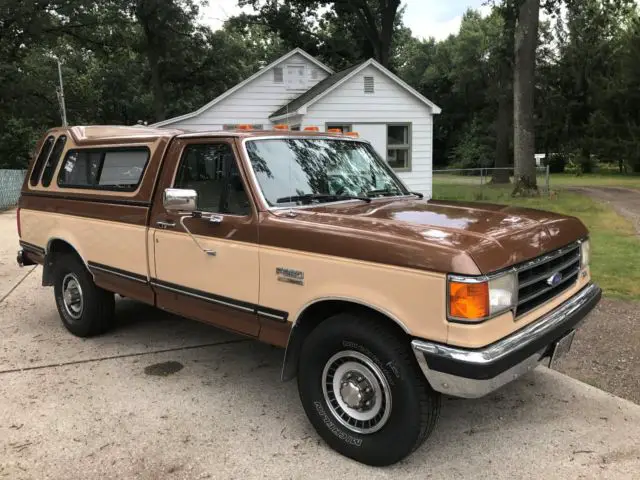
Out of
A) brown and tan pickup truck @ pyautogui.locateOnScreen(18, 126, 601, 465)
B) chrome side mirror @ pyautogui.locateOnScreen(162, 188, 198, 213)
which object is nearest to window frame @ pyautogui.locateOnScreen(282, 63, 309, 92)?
brown and tan pickup truck @ pyautogui.locateOnScreen(18, 126, 601, 465)

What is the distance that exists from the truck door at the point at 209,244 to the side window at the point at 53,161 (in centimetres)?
201

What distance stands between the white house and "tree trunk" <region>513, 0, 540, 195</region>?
9.62ft

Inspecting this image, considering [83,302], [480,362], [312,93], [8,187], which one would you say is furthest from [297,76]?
[480,362]

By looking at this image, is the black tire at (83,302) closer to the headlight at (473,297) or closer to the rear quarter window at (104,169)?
the rear quarter window at (104,169)

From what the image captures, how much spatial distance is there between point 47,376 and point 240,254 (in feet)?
7.32

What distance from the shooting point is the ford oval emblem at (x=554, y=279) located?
335cm

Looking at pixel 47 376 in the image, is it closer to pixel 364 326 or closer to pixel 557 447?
pixel 364 326

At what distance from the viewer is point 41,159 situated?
19.8ft

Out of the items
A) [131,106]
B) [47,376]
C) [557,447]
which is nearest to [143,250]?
[47,376]

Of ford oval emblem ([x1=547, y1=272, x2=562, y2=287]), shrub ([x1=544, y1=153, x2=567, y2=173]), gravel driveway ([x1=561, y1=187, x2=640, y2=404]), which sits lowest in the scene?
gravel driveway ([x1=561, y1=187, x2=640, y2=404])

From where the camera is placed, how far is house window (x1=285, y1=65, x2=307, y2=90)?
62.2 ft

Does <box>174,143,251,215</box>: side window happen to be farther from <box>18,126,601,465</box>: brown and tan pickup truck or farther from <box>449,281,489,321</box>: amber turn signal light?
<box>449,281,489,321</box>: amber turn signal light

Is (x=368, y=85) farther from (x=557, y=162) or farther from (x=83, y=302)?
(x=557, y=162)

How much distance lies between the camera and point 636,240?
1005 cm
